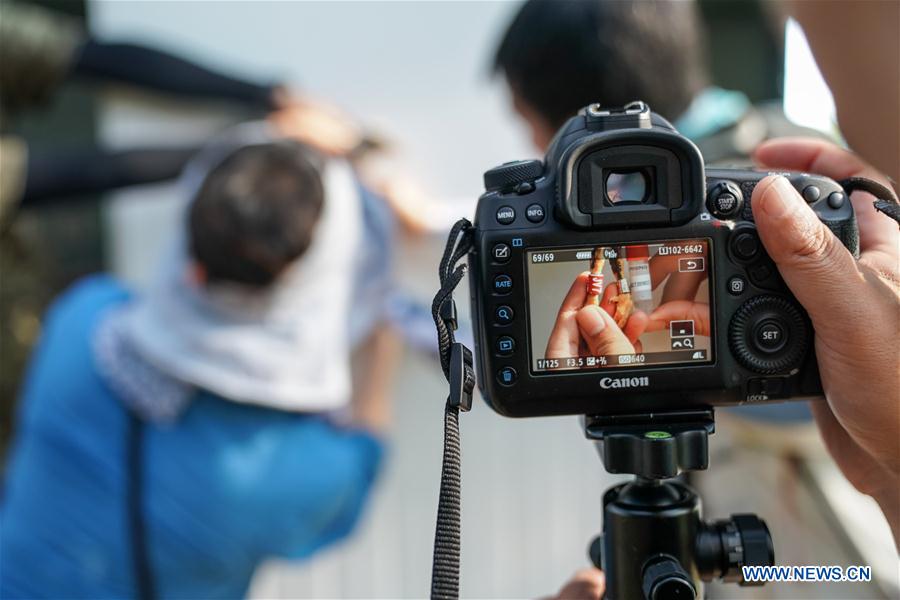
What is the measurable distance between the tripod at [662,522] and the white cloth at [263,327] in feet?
2.37

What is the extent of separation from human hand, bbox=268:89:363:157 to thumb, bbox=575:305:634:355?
2.92ft

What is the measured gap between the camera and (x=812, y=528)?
1.46 meters

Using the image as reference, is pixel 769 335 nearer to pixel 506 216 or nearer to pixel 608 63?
pixel 506 216

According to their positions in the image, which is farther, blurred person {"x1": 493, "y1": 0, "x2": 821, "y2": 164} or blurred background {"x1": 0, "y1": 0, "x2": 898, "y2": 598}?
blurred background {"x1": 0, "y1": 0, "x2": 898, "y2": 598}

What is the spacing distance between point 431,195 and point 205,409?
559 millimetres

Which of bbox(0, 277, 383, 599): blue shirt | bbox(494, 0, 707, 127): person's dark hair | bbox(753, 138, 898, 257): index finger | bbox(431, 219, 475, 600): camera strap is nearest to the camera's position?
bbox(431, 219, 475, 600): camera strap

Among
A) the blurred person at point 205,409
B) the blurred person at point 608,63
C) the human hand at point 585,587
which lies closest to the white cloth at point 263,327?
the blurred person at point 205,409

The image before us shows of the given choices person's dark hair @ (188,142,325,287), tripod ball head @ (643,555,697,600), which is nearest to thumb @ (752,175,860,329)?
tripod ball head @ (643,555,697,600)

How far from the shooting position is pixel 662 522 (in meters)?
0.65

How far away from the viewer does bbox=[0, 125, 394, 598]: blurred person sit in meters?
1.27

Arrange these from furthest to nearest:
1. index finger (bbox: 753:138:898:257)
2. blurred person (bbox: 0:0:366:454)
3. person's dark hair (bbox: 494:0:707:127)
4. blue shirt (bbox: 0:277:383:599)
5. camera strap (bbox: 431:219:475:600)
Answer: blurred person (bbox: 0:0:366:454)
blue shirt (bbox: 0:277:383:599)
person's dark hair (bbox: 494:0:707:127)
index finger (bbox: 753:138:898:257)
camera strap (bbox: 431:219:475:600)

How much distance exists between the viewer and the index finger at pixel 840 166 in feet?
2.28

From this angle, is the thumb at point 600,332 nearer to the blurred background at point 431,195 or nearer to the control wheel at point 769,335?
the control wheel at point 769,335

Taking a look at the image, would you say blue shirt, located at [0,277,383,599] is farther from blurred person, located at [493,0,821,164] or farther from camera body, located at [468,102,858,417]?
camera body, located at [468,102,858,417]
